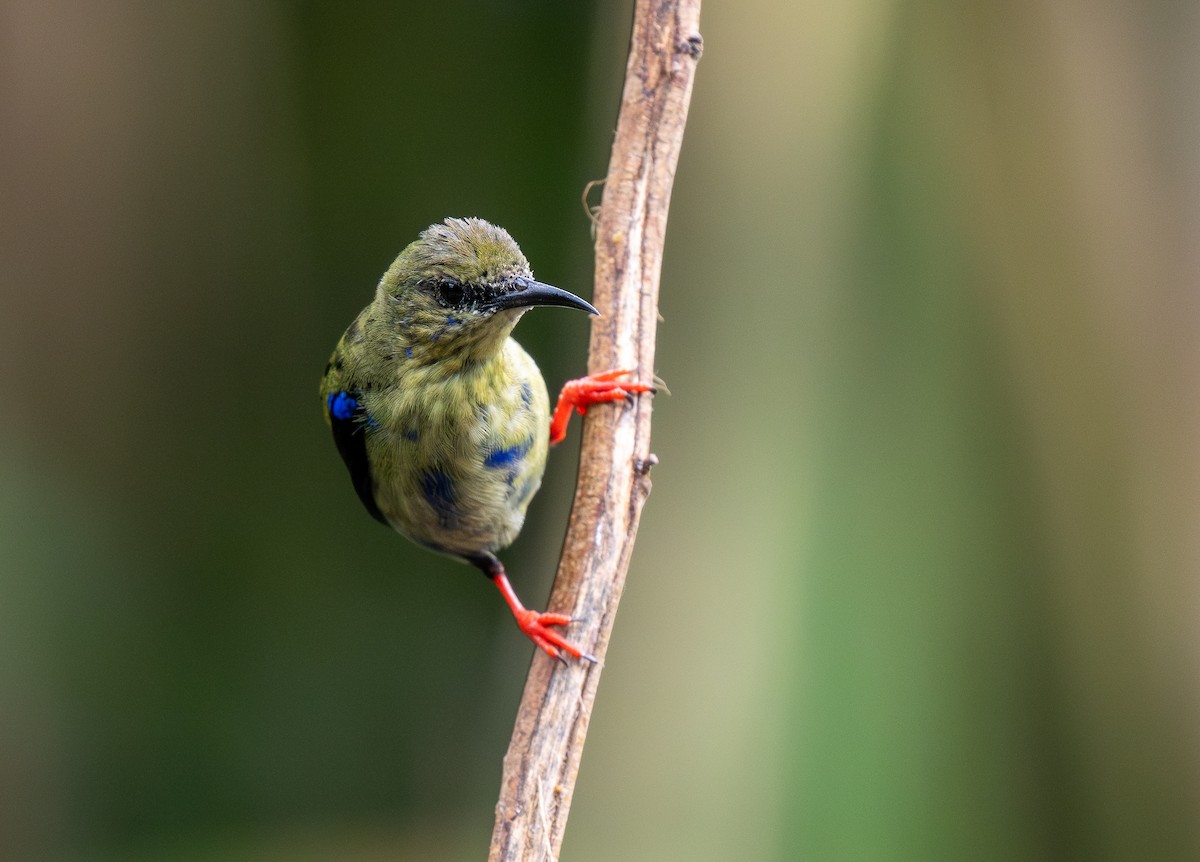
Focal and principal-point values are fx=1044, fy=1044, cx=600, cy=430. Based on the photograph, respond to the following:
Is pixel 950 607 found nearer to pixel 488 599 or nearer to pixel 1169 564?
pixel 1169 564

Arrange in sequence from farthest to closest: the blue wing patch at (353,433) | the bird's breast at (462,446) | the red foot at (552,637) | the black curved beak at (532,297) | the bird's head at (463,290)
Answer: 1. the blue wing patch at (353,433)
2. the bird's breast at (462,446)
3. the bird's head at (463,290)
4. the black curved beak at (532,297)
5. the red foot at (552,637)

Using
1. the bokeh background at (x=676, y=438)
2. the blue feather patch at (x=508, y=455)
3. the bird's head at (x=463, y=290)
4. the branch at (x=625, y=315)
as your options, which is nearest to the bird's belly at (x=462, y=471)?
the blue feather patch at (x=508, y=455)

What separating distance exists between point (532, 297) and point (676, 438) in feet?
3.47

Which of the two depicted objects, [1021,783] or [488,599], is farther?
[488,599]

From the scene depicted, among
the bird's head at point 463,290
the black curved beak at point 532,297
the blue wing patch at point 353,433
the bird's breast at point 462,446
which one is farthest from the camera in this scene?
the blue wing patch at point 353,433

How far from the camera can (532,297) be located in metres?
2.84

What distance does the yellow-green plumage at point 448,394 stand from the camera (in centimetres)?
295

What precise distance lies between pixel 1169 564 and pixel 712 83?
221 centimetres

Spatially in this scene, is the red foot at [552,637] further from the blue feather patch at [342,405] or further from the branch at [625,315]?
the blue feather patch at [342,405]

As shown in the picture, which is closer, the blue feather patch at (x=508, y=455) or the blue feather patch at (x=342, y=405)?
the blue feather patch at (x=508, y=455)

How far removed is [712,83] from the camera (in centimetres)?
370

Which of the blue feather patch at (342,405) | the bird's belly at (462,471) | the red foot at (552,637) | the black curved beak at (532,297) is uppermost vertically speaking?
the black curved beak at (532,297)

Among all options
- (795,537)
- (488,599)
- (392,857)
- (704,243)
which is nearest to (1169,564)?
(795,537)

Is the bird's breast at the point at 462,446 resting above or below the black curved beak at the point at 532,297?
below
